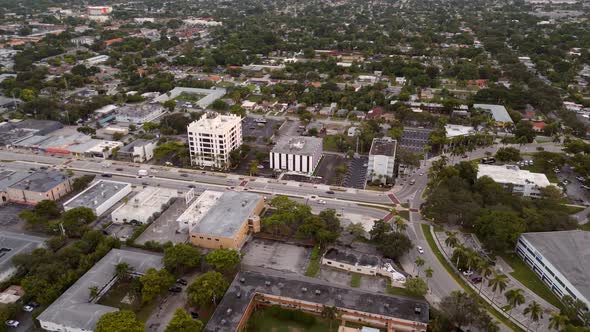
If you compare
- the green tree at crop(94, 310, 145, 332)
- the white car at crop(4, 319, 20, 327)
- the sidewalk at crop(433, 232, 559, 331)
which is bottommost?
the sidewalk at crop(433, 232, 559, 331)

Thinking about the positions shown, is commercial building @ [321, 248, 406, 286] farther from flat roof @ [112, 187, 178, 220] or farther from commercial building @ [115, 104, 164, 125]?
commercial building @ [115, 104, 164, 125]

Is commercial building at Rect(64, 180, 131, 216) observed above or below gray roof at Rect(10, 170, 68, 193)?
below

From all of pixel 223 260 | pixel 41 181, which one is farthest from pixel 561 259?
pixel 41 181

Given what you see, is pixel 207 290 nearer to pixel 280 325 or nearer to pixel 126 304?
pixel 280 325

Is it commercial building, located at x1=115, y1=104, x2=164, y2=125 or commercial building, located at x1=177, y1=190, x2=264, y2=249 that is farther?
commercial building, located at x1=115, y1=104, x2=164, y2=125

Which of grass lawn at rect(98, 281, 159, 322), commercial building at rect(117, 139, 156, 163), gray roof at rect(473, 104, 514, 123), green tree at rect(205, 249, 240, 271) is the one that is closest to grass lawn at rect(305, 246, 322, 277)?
green tree at rect(205, 249, 240, 271)

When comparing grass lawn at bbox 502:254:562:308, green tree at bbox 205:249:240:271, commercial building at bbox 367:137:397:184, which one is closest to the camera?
grass lawn at bbox 502:254:562:308

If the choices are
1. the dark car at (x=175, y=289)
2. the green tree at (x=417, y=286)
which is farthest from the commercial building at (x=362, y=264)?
the dark car at (x=175, y=289)

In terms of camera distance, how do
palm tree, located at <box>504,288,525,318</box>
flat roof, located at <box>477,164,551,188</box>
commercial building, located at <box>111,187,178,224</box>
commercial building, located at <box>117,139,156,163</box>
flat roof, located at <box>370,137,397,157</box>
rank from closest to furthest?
palm tree, located at <box>504,288,525,318</box> < commercial building, located at <box>111,187,178,224</box> < flat roof, located at <box>477,164,551,188</box> < flat roof, located at <box>370,137,397,157</box> < commercial building, located at <box>117,139,156,163</box>
